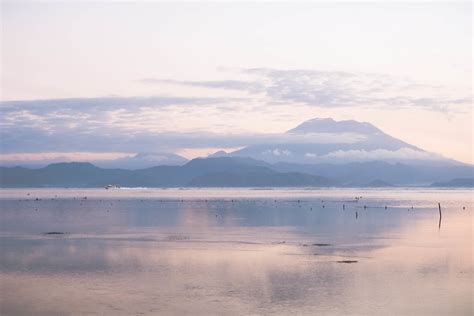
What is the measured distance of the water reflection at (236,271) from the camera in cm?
2220

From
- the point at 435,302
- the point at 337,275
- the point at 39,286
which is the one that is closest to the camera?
the point at 435,302

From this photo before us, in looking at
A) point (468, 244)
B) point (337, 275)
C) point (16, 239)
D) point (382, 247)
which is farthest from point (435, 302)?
point (16, 239)

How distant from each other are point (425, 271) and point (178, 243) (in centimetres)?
1646

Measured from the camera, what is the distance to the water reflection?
72.8 feet

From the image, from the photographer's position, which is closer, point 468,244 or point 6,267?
point 6,267

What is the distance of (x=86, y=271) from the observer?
2912 centimetres

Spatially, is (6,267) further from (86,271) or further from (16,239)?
(16,239)

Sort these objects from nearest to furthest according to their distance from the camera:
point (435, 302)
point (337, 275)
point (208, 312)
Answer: point (208, 312) → point (435, 302) → point (337, 275)

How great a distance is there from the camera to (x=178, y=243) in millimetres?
40219

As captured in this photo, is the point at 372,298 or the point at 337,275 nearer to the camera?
the point at 372,298

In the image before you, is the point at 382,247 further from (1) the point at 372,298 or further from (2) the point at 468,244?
(1) the point at 372,298

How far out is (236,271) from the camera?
94.7 feet

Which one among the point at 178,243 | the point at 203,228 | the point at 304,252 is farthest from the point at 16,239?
the point at 304,252

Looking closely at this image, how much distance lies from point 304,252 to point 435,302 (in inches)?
523
